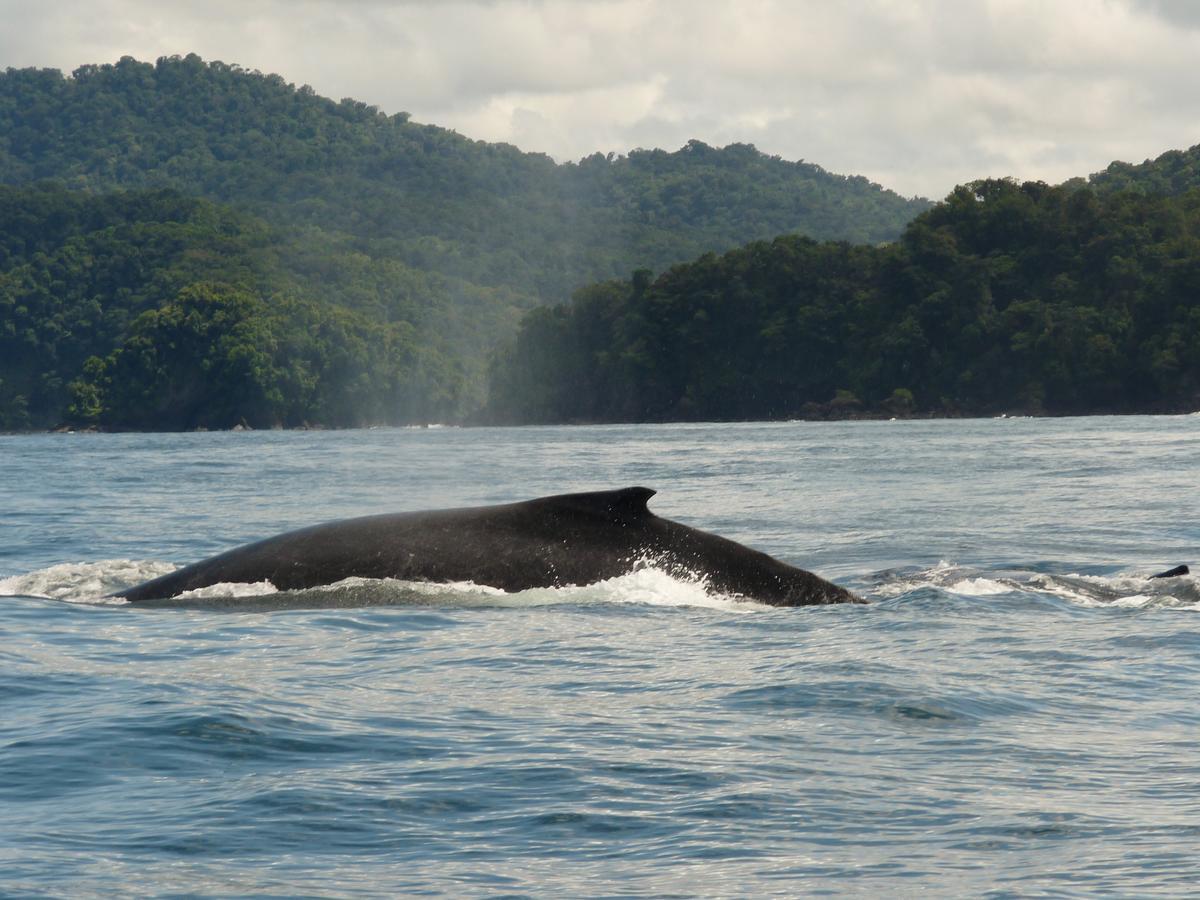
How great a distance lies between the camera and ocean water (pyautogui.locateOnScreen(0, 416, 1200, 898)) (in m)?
5.66

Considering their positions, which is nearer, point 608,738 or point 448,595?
point 608,738

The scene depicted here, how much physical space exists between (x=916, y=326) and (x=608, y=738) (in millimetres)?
112118

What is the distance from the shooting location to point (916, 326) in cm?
11681

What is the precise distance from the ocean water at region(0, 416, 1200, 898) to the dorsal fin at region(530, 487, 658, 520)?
494 millimetres

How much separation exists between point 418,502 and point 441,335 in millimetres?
142417

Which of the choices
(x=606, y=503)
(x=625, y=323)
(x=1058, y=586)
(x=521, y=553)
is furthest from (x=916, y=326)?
(x=606, y=503)

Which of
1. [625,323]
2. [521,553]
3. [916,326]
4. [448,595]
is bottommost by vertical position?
[448,595]

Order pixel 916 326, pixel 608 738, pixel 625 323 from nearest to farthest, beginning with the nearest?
pixel 608 738, pixel 916 326, pixel 625 323

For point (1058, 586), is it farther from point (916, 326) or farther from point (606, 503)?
point (916, 326)

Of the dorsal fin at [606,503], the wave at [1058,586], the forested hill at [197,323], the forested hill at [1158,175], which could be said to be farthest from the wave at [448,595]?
the forested hill at [197,323]

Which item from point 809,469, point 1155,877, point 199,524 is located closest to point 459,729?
point 1155,877

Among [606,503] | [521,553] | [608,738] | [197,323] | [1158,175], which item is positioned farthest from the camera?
[197,323]

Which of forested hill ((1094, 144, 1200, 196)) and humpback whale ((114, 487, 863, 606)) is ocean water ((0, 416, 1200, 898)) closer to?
humpback whale ((114, 487, 863, 606))

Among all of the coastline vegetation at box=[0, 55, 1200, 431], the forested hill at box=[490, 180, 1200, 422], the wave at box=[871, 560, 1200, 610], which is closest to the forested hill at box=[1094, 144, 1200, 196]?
the coastline vegetation at box=[0, 55, 1200, 431]
